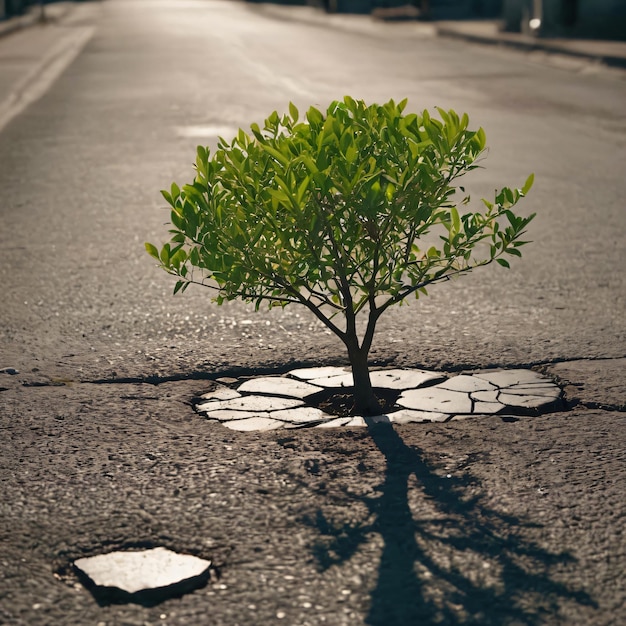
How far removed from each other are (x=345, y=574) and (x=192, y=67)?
22101 millimetres

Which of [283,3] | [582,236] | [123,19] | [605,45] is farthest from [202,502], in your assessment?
[283,3]

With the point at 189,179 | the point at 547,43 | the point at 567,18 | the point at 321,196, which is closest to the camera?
the point at 321,196

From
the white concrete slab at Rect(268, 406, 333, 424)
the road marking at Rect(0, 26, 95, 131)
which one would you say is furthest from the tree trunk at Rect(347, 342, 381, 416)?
the road marking at Rect(0, 26, 95, 131)

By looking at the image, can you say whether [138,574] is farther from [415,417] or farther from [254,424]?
[415,417]

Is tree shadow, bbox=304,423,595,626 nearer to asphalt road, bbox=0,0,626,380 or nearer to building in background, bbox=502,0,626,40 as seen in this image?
asphalt road, bbox=0,0,626,380

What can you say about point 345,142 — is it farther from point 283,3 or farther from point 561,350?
point 283,3

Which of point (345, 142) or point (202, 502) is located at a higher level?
point (345, 142)

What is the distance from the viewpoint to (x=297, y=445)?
14.4 ft

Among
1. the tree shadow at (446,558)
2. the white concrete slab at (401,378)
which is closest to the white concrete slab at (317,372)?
the white concrete slab at (401,378)

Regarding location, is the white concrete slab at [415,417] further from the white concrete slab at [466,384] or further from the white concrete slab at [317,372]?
the white concrete slab at [317,372]

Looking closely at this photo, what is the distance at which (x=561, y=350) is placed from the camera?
563 cm

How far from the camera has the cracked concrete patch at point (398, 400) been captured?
15.4 feet

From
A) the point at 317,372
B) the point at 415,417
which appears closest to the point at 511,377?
the point at 415,417

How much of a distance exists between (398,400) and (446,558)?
1508 mm
